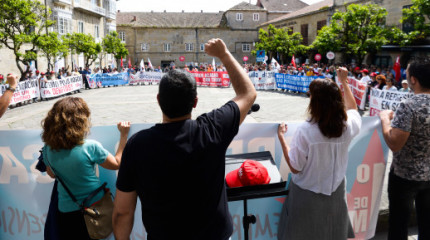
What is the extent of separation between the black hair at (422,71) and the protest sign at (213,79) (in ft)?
70.0

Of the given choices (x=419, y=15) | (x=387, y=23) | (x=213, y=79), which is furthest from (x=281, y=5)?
(x=419, y=15)

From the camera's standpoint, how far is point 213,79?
81.9ft

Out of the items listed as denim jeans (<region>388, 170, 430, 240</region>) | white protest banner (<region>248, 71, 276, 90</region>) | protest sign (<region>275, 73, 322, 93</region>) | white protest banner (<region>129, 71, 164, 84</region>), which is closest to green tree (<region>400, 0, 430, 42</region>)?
protest sign (<region>275, 73, 322, 93</region>)

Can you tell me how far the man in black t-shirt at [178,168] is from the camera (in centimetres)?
162

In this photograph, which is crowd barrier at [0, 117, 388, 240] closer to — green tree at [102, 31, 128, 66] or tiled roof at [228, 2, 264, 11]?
green tree at [102, 31, 128, 66]

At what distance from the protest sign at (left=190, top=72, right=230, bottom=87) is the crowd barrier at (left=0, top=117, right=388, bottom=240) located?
20.7m

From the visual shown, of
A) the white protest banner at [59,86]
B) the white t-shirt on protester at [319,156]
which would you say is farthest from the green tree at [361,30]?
the white t-shirt on protester at [319,156]

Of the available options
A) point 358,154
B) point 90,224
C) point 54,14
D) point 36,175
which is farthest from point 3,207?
point 54,14

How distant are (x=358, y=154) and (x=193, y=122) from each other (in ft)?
7.33

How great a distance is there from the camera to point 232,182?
7.93ft

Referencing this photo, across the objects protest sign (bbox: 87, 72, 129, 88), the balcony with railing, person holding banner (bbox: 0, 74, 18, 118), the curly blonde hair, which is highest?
the balcony with railing

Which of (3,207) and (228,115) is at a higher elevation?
(228,115)

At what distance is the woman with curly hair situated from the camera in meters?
2.13

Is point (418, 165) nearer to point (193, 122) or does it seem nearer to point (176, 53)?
point (193, 122)
